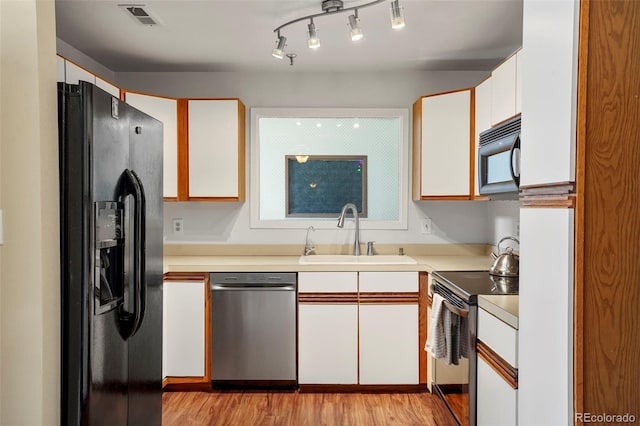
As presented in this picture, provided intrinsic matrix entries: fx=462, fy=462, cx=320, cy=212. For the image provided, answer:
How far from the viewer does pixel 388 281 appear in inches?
117

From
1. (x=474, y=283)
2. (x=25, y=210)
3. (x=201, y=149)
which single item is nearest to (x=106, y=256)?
(x=25, y=210)

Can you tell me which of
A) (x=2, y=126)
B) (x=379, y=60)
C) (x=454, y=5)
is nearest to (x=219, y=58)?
(x=379, y=60)

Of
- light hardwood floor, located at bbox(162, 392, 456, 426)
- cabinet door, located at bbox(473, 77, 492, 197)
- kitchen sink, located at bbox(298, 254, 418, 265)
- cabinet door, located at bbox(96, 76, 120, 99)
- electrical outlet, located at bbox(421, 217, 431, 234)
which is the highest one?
cabinet door, located at bbox(96, 76, 120, 99)

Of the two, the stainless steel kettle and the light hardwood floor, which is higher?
the stainless steel kettle

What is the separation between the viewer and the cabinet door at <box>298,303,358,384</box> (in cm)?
298

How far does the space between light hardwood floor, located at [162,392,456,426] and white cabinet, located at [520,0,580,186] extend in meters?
1.67

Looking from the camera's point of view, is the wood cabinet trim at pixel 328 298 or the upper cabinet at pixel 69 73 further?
the wood cabinet trim at pixel 328 298

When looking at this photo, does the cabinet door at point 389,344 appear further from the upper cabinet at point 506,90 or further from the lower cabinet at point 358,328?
the upper cabinet at point 506,90

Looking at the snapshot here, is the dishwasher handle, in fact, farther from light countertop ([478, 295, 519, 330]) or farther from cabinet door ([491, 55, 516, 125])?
cabinet door ([491, 55, 516, 125])

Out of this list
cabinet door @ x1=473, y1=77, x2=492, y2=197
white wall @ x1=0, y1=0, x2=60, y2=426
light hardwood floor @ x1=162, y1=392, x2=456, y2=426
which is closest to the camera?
white wall @ x1=0, y1=0, x2=60, y2=426

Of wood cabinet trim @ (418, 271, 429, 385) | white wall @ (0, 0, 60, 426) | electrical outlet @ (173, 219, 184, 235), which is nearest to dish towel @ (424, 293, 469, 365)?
A: wood cabinet trim @ (418, 271, 429, 385)

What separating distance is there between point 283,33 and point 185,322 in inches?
75.0

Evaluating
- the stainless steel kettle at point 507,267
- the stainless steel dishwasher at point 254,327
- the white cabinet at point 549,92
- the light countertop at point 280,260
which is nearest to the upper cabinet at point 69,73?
the light countertop at point 280,260

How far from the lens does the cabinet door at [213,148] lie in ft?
10.6
